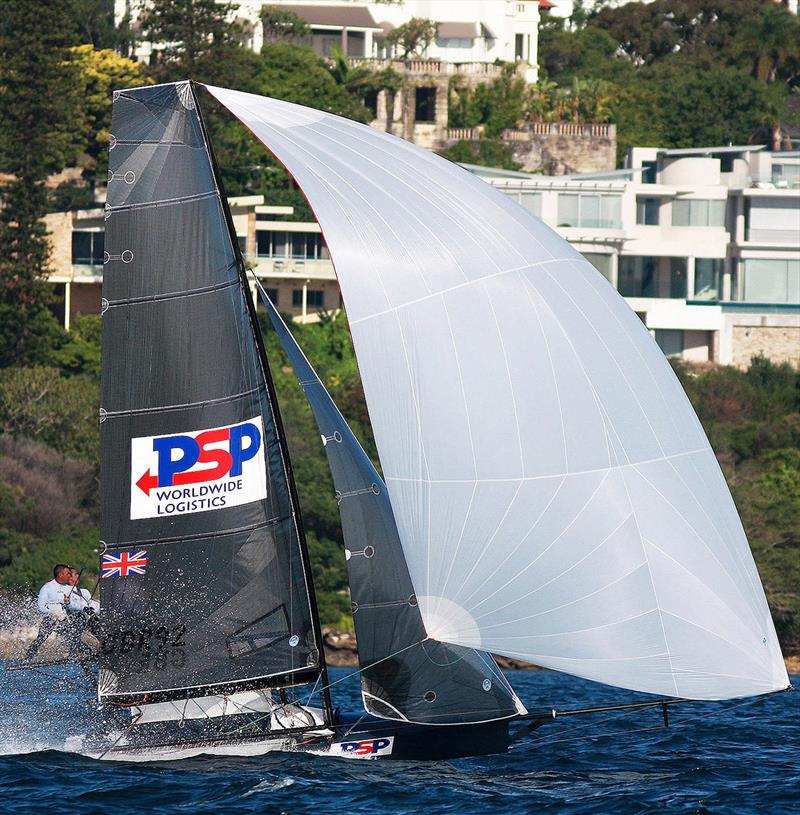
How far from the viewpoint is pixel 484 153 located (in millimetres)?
58469

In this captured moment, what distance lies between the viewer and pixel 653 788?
45.9 ft

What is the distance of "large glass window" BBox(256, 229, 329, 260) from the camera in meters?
51.4

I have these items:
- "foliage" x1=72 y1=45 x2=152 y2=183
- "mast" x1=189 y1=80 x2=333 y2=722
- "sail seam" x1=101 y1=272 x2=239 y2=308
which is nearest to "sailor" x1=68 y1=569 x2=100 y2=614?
"mast" x1=189 y1=80 x2=333 y2=722

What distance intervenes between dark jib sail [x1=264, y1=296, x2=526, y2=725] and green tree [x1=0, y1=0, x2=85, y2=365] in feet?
89.6

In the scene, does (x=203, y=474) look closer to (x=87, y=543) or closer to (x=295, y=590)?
(x=295, y=590)

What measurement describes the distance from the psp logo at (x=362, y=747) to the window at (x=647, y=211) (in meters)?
38.2

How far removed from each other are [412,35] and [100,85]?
1701cm

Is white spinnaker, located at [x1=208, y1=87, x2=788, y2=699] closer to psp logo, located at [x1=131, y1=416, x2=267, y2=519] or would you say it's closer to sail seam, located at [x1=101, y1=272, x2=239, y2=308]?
sail seam, located at [x1=101, y1=272, x2=239, y2=308]

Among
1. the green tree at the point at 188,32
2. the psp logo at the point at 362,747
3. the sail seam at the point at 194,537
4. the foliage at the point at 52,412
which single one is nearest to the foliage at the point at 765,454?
the foliage at the point at 52,412

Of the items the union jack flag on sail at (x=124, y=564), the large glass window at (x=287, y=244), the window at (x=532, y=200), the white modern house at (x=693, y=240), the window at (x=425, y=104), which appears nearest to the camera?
the union jack flag on sail at (x=124, y=564)

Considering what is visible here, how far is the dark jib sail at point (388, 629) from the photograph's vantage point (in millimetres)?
14180

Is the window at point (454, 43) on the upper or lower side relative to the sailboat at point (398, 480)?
upper

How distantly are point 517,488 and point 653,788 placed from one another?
9.54ft

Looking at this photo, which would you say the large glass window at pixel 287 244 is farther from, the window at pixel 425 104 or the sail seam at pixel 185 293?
the sail seam at pixel 185 293
